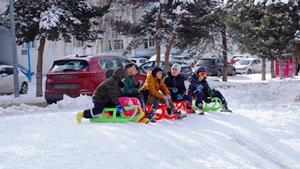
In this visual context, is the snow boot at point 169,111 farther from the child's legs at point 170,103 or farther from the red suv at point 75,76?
the red suv at point 75,76

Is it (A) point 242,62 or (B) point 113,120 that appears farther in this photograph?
(A) point 242,62

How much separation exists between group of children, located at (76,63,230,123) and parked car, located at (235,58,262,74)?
99.5 feet

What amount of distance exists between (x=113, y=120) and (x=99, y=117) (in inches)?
11.8

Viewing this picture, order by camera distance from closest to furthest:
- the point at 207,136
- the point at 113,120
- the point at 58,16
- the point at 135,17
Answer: the point at 207,136, the point at 113,120, the point at 58,16, the point at 135,17

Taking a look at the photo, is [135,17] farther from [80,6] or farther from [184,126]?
[184,126]

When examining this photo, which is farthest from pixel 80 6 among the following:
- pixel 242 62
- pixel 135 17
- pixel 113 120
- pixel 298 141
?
pixel 242 62

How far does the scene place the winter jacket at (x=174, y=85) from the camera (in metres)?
11.2

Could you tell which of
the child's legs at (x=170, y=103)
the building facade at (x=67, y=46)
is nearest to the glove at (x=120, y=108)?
the child's legs at (x=170, y=103)

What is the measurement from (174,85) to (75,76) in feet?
14.4

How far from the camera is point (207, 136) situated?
28.9 feet

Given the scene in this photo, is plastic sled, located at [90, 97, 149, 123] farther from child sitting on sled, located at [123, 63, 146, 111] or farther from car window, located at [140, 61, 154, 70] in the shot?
car window, located at [140, 61, 154, 70]

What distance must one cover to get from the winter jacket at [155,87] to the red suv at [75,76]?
14.5ft

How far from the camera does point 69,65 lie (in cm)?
1495

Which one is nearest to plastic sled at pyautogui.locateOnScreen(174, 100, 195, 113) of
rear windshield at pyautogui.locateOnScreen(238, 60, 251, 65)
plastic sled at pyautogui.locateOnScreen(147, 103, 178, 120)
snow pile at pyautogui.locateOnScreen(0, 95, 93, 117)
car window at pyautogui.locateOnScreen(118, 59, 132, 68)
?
plastic sled at pyautogui.locateOnScreen(147, 103, 178, 120)
